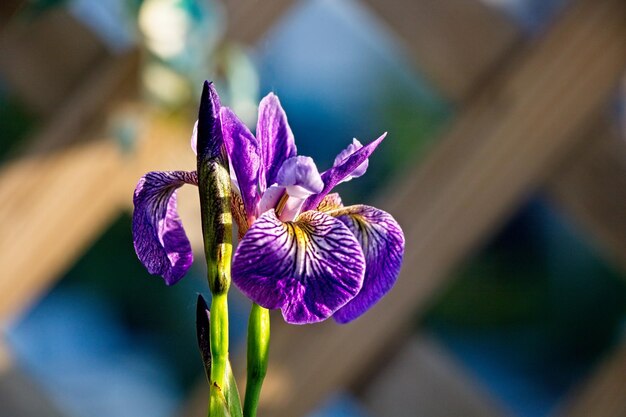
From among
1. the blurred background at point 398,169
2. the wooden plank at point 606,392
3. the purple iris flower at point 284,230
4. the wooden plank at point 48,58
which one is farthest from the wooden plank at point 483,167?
the purple iris flower at point 284,230

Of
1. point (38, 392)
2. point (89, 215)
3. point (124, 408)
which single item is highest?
point (89, 215)

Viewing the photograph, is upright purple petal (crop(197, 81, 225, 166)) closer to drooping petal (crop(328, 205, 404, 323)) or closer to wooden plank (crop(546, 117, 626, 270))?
drooping petal (crop(328, 205, 404, 323))

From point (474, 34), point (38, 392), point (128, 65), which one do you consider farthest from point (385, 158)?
point (38, 392)

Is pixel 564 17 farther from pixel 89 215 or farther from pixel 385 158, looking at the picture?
→ pixel 89 215

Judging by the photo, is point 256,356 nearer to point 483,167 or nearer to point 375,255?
point 375,255

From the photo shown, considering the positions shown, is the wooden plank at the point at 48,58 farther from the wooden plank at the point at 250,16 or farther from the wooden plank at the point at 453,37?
the wooden plank at the point at 453,37

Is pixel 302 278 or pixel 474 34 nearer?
pixel 302 278

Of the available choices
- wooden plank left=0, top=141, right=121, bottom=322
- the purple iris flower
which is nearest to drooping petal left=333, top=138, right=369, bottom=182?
the purple iris flower
